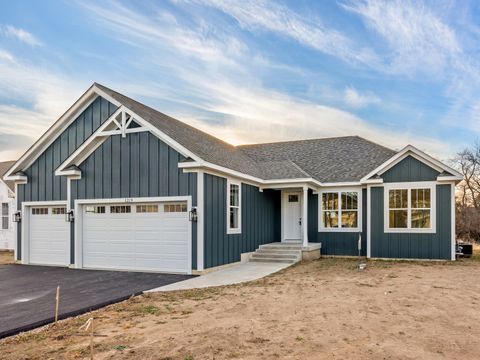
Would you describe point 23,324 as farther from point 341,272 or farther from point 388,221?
point 388,221

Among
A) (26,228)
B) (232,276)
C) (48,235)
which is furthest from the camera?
(26,228)

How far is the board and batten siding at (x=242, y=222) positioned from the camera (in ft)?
37.8

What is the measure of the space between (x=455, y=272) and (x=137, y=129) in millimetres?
10225

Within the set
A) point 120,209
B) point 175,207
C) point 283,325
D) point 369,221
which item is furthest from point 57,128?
point 369,221

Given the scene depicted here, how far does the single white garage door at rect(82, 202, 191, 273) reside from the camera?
1153 centimetres

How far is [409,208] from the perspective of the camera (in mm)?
13828

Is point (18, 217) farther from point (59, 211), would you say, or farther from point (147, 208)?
point (147, 208)

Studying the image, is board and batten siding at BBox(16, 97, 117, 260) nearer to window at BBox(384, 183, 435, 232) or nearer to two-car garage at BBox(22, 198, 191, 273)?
two-car garage at BBox(22, 198, 191, 273)

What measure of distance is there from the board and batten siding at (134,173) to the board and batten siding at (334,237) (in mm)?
6184

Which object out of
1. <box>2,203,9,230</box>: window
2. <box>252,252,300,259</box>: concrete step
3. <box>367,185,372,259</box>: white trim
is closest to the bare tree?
<box>367,185,372,259</box>: white trim

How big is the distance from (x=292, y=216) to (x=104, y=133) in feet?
26.5

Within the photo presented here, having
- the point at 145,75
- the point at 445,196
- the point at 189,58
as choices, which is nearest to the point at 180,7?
the point at 189,58

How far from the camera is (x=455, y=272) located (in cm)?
1125

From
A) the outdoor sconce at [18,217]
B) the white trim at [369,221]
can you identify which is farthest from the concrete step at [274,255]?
the outdoor sconce at [18,217]
